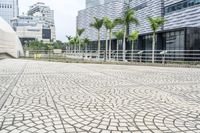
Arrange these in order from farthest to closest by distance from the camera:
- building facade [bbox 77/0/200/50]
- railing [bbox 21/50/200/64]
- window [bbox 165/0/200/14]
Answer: window [bbox 165/0/200/14] < building facade [bbox 77/0/200/50] < railing [bbox 21/50/200/64]

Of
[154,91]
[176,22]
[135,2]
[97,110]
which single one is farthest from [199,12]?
[97,110]

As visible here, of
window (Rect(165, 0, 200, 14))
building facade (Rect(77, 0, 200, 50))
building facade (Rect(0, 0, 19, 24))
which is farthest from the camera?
building facade (Rect(0, 0, 19, 24))

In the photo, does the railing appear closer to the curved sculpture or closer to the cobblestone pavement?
the curved sculpture

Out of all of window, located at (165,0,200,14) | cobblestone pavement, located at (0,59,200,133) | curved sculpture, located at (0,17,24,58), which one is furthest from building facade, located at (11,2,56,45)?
cobblestone pavement, located at (0,59,200,133)

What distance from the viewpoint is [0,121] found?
419cm

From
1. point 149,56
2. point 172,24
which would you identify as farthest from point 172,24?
point 149,56

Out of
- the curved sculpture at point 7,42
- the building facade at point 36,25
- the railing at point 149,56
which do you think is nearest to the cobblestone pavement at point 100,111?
the railing at point 149,56

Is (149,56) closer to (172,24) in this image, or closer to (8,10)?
(172,24)

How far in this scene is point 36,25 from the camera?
151750 millimetres

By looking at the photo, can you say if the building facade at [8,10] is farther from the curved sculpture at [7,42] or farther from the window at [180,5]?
the window at [180,5]

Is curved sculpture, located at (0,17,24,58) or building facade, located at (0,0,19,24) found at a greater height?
building facade, located at (0,0,19,24)

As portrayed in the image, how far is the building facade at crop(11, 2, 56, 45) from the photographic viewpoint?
133 meters

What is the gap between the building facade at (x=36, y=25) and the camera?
13309cm

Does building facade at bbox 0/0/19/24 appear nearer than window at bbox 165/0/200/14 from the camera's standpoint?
No
